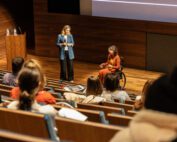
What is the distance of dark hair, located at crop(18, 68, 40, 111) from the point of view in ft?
7.33

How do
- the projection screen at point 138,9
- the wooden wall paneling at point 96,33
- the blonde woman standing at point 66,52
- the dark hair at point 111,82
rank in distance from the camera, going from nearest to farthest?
1. the dark hair at point 111,82
2. the blonde woman standing at point 66,52
3. the projection screen at point 138,9
4. the wooden wall paneling at point 96,33

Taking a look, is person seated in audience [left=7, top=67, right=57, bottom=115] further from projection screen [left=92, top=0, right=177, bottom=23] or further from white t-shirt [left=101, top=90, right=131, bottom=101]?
projection screen [left=92, top=0, right=177, bottom=23]

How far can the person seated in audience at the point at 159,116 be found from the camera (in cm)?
92

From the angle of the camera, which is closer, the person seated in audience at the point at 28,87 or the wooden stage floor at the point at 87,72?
the person seated in audience at the point at 28,87

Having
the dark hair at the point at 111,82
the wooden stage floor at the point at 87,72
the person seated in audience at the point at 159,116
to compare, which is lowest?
the wooden stage floor at the point at 87,72

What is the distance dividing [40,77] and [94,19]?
6641 mm

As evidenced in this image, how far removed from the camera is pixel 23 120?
2.06 metres

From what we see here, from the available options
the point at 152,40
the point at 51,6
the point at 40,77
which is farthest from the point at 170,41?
the point at 40,77

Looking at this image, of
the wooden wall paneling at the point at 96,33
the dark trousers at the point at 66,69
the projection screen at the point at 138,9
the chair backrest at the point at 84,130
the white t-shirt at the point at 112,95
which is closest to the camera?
the chair backrest at the point at 84,130

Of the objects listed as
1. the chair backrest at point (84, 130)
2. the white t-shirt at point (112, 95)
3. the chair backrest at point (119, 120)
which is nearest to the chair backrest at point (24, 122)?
the chair backrest at point (84, 130)

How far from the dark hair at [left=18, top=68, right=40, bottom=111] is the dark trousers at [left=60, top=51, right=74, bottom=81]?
5.27 metres

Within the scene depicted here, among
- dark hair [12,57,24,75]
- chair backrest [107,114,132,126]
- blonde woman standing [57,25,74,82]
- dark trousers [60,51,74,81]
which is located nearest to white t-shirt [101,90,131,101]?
dark hair [12,57,24,75]

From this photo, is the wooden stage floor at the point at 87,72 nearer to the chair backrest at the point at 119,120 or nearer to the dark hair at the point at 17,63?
the dark hair at the point at 17,63

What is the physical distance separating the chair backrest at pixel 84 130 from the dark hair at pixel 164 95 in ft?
2.99
